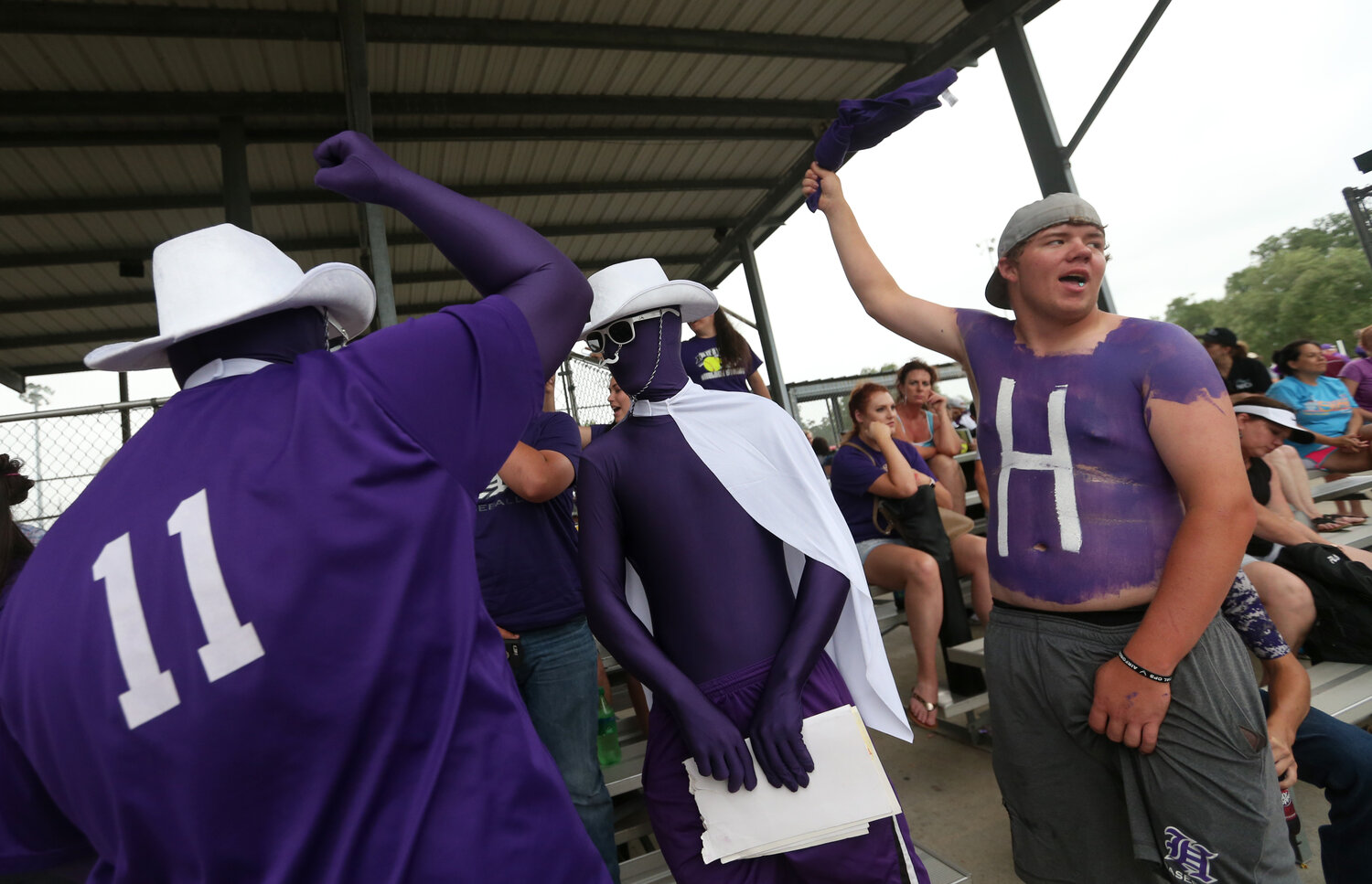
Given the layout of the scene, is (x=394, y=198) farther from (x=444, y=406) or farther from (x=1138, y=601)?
(x=1138, y=601)

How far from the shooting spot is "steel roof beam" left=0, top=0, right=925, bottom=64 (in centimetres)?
519

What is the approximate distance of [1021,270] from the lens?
184cm

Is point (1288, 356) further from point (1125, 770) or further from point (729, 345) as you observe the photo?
point (1125, 770)

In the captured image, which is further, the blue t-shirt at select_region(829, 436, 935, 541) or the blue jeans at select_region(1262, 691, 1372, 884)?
the blue t-shirt at select_region(829, 436, 935, 541)

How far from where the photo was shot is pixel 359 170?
1.17 meters

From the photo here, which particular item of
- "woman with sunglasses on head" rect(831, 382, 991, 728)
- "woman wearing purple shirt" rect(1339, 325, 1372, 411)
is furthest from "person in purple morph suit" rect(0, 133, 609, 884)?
"woman wearing purple shirt" rect(1339, 325, 1372, 411)

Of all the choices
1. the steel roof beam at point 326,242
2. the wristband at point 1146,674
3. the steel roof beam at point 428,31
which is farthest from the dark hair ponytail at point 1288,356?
the steel roof beam at point 326,242

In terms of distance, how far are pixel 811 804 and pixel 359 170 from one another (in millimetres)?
1393

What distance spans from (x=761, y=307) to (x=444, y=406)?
34.3ft

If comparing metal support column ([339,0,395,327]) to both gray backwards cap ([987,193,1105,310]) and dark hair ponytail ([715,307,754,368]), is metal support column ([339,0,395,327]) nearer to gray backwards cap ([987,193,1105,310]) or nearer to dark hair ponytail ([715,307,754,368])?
dark hair ponytail ([715,307,754,368])

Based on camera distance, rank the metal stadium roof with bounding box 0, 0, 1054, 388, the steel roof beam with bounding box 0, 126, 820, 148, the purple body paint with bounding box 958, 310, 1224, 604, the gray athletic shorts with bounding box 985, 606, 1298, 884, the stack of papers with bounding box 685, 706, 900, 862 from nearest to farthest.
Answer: the stack of papers with bounding box 685, 706, 900, 862
the gray athletic shorts with bounding box 985, 606, 1298, 884
the purple body paint with bounding box 958, 310, 1224, 604
the metal stadium roof with bounding box 0, 0, 1054, 388
the steel roof beam with bounding box 0, 126, 820, 148

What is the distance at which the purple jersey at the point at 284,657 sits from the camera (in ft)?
2.86

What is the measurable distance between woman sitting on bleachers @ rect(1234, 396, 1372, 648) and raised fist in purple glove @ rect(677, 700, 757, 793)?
8.12 feet

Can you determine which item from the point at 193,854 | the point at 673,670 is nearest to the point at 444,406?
the point at 193,854
